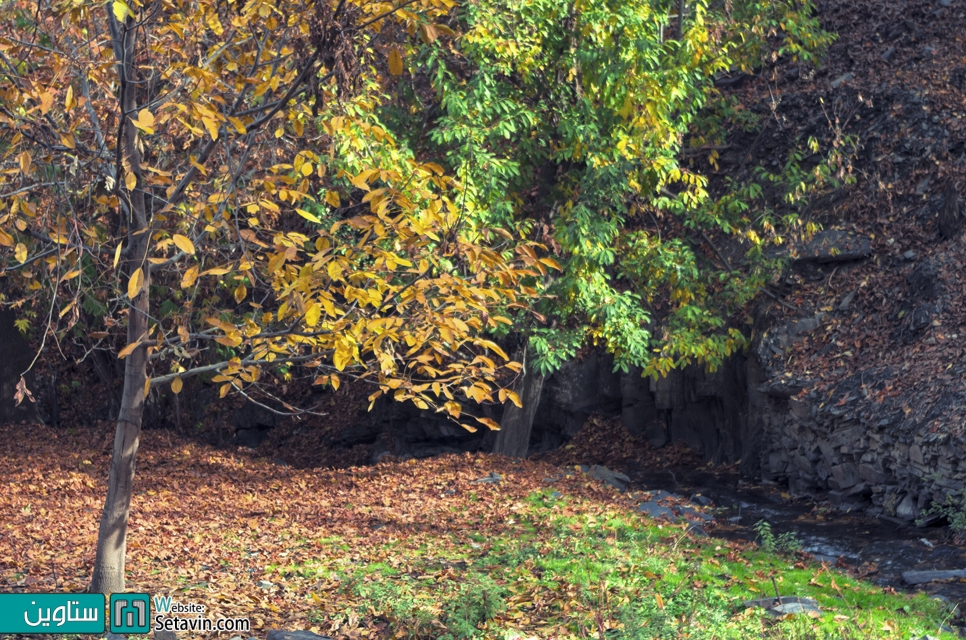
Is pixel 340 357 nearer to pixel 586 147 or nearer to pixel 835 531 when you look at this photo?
pixel 586 147

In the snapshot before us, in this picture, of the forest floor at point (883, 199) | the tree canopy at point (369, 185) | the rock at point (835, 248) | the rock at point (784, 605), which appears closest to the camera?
the tree canopy at point (369, 185)

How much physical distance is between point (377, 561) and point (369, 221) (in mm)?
4440

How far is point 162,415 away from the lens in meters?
20.1

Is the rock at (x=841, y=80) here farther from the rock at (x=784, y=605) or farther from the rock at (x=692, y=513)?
the rock at (x=784, y=605)

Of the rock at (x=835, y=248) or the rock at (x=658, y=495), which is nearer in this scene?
the rock at (x=658, y=495)

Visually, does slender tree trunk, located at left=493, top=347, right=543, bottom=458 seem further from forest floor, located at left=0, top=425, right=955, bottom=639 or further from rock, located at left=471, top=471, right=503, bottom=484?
rock, located at left=471, top=471, right=503, bottom=484

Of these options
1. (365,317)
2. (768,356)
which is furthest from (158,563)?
(768,356)

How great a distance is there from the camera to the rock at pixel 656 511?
1143cm

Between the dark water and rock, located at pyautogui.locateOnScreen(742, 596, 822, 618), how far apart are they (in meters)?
1.72

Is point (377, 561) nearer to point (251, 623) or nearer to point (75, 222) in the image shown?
point (251, 623)

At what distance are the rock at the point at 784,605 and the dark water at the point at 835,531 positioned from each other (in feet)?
5.65

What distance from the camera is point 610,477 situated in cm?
1423

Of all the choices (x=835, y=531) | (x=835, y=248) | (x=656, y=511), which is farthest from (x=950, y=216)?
(x=656, y=511)

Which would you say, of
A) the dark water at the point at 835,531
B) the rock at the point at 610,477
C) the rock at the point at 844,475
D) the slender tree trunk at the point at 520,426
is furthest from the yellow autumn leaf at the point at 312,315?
the slender tree trunk at the point at 520,426
